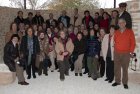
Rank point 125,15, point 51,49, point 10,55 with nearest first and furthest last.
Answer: point 10,55 → point 125,15 → point 51,49

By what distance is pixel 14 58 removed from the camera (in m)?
10.6

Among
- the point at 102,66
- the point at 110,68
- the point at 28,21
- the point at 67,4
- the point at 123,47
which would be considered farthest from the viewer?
the point at 67,4

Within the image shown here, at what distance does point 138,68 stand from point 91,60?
144cm

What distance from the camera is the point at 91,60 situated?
11.5m

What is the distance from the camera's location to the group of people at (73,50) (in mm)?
10195

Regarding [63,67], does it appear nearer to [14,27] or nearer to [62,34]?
[62,34]

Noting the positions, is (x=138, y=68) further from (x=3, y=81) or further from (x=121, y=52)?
(x=3, y=81)

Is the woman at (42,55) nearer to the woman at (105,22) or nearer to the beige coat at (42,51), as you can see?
the beige coat at (42,51)

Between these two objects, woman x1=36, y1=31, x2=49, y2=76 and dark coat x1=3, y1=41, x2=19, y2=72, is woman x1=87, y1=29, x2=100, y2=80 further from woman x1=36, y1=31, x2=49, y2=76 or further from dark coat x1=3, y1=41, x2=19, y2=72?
dark coat x1=3, y1=41, x2=19, y2=72

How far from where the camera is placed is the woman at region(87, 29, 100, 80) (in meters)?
11.4

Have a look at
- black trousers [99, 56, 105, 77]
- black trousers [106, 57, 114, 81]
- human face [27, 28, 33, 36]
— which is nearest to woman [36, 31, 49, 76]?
human face [27, 28, 33, 36]

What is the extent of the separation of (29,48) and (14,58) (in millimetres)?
897

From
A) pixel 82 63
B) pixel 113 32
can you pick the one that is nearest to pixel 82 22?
pixel 82 63

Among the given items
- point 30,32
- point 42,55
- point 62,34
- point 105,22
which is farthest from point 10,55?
point 105,22
